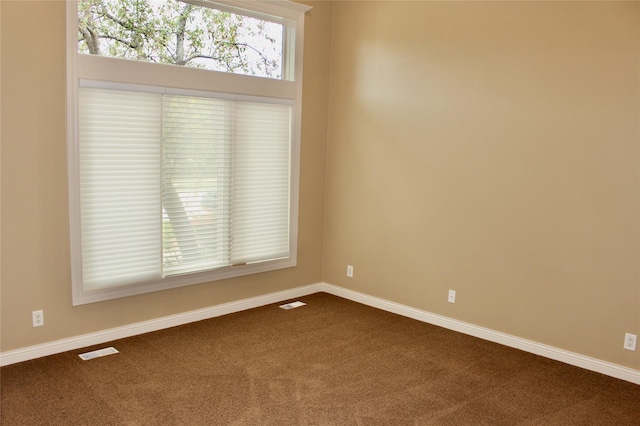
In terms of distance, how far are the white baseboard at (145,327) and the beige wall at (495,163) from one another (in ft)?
2.22

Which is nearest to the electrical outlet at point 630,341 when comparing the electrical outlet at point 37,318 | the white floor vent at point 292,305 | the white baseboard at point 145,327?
the white floor vent at point 292,305

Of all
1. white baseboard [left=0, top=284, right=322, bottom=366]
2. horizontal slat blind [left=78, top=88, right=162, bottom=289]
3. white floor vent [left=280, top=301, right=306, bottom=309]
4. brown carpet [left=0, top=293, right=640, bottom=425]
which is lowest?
brown carpet [left=0, top=293, right=640, bottom=425]

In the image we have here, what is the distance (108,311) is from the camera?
383 cm

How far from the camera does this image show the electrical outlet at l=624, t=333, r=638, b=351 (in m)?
3.42

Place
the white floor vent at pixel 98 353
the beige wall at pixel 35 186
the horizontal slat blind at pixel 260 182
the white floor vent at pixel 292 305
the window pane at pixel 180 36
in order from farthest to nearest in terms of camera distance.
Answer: the white floor vent at pixel 292 305 < the horizontal slat blind at pixel 260 182 < the window pane at pixel 180 36 < the white floor vent at pixel 98 353 < the beige wall at pixel 35 186

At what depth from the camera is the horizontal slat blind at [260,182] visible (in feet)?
14.8

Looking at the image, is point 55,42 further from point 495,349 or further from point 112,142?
point 495,349

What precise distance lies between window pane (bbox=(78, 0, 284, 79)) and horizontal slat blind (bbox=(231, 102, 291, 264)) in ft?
1.33

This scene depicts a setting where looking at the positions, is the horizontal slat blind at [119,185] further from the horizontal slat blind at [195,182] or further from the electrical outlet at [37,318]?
the electrical outlet at [37,318]

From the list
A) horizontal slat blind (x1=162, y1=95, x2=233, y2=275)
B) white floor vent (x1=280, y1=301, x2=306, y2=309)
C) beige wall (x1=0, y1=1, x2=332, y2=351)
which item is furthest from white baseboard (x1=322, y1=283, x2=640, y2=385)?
beige wall (x1=0, y1=1, x2=332, y2=351)

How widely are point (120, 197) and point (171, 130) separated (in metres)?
0.65

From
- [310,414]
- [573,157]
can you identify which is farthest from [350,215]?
[310,414]

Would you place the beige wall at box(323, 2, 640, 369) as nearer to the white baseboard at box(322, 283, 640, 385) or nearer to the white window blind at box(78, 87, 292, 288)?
the white baseboard at box(322, 283, 640, 385)

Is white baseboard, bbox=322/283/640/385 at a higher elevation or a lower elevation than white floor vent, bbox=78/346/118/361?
higher
